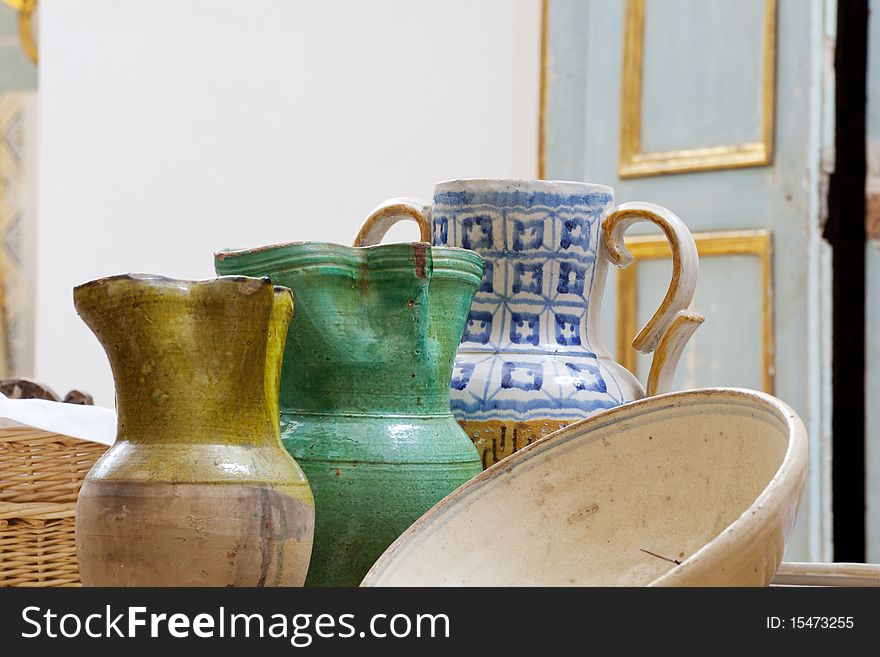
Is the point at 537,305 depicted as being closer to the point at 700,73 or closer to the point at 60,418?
the point at 60,418

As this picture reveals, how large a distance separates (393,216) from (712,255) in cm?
108

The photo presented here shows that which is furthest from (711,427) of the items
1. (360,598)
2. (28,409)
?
(28,409)

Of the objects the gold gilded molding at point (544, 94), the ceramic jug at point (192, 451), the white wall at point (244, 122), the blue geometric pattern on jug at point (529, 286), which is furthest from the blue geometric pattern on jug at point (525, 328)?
the white wall at point (244, 122)

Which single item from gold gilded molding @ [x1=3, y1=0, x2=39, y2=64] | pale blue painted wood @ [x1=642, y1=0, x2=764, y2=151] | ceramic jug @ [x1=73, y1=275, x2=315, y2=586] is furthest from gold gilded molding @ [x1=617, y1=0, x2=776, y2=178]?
gold gilded molding @ [x1=3, y1=0, x2=39, y2=64]

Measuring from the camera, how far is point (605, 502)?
20.6 inches

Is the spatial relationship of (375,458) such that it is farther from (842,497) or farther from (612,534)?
(842,497)

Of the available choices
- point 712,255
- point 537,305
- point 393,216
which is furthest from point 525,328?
point 712,255

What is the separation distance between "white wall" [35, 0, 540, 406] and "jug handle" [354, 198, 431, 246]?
1.41m

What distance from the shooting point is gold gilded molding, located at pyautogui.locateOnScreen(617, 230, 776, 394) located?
1652 millimetres

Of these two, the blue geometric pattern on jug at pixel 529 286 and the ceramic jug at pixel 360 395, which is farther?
the blue geometric pattern on jug at pixel 529 286

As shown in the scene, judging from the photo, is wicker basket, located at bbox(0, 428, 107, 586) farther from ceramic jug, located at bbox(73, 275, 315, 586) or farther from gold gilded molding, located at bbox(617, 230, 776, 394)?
gold gilded molding, located at bbox(617, 230, 776, 394)

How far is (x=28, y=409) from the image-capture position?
2.21 feet

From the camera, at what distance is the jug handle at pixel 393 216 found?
717mm

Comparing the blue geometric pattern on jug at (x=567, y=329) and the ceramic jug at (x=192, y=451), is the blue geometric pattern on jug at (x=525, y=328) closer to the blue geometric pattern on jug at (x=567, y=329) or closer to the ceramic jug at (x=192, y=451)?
the blue geometric pattern on jug at (x=567, y=329)
